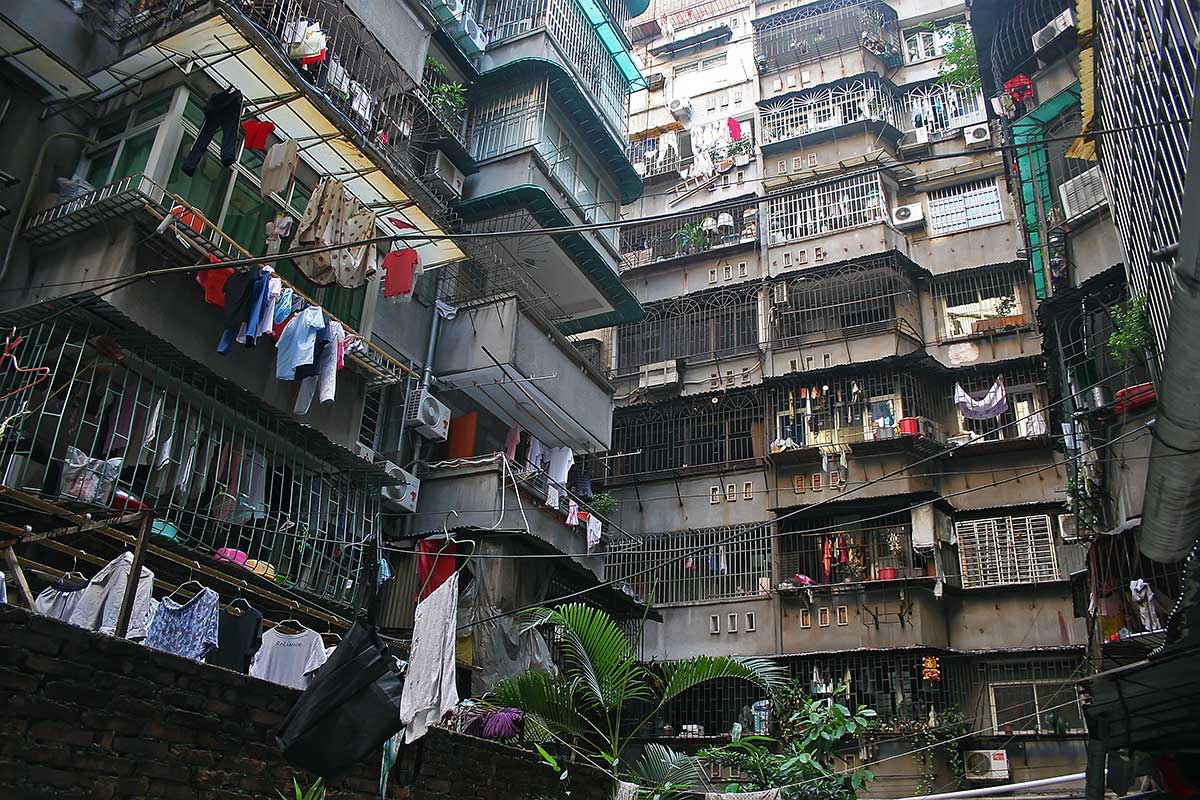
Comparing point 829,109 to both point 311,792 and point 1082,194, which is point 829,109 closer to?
point 1082,194

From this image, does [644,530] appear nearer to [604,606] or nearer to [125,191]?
[604,606]

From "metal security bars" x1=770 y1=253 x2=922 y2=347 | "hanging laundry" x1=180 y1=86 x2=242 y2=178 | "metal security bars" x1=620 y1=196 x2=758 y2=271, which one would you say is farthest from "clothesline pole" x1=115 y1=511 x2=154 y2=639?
"metal security bars" x1=620 y1=196 x2=758 y2=271

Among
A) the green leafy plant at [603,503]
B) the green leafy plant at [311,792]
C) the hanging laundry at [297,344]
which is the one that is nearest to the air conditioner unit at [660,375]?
the green leafy plant at [603,503]

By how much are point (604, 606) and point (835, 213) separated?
44.9 feet

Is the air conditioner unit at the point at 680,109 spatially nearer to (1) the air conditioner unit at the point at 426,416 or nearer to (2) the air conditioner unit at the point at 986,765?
(1) the air conditioner unit at the point at 426,416

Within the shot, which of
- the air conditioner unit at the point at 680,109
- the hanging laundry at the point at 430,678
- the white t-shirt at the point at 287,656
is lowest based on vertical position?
the hanging laundry at the point at 430,678

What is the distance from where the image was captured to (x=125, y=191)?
36.9 feet

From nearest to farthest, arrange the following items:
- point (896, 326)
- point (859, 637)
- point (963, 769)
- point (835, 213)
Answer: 1. point (963, 769)
2. point (859, 637)
3. point (896, 326)
4. point (835, 213)

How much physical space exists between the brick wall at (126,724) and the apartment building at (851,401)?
1328 centimetres

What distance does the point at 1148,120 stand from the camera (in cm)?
775

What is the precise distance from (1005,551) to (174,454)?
18244 mm

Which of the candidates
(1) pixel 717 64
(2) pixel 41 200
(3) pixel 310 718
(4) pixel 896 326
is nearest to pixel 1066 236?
(4) pixel 896 326

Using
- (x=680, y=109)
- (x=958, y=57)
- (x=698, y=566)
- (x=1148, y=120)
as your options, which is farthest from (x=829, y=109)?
(x=1148, y=120)

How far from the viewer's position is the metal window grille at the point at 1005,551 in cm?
2131
